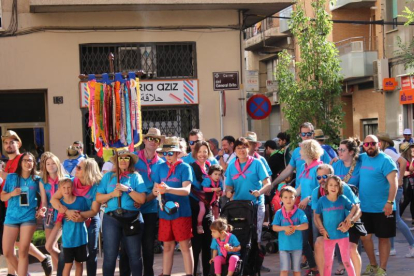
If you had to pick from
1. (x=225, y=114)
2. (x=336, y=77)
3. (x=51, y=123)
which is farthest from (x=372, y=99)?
(x=51, y=123)

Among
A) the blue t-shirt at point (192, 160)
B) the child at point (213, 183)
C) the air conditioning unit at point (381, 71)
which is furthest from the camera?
the air conditioning unit at point (381, 71)

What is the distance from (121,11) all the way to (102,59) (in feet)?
4.06

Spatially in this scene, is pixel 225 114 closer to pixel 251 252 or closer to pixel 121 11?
pixel 121 11

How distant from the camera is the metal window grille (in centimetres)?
1881

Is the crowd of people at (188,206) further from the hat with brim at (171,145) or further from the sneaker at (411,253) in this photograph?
the sneaker at (411,253)

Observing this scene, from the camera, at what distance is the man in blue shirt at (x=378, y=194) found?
1047cm

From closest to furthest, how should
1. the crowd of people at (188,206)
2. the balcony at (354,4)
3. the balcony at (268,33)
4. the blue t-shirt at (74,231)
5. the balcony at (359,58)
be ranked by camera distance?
the crowd of people at (188,206), the blue t-shirt at (74,231), the balcony at (359,58), the balcony at (354,4), the balcony at (268,33)

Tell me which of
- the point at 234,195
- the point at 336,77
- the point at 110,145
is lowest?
the point at 234,195

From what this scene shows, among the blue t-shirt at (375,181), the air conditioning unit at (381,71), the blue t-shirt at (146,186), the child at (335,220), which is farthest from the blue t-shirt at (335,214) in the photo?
the air conditioning unit at (381,71)

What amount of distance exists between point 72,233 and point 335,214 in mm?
3291

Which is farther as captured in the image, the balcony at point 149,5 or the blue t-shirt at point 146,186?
the balcony at point 149,5

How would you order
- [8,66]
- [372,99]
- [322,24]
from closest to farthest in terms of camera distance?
1. [8,66]
2. [322,24]
3. [372,99]

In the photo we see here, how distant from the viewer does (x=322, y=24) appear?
906 inches

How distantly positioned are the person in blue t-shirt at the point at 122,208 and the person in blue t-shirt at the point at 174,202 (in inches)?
22.2
